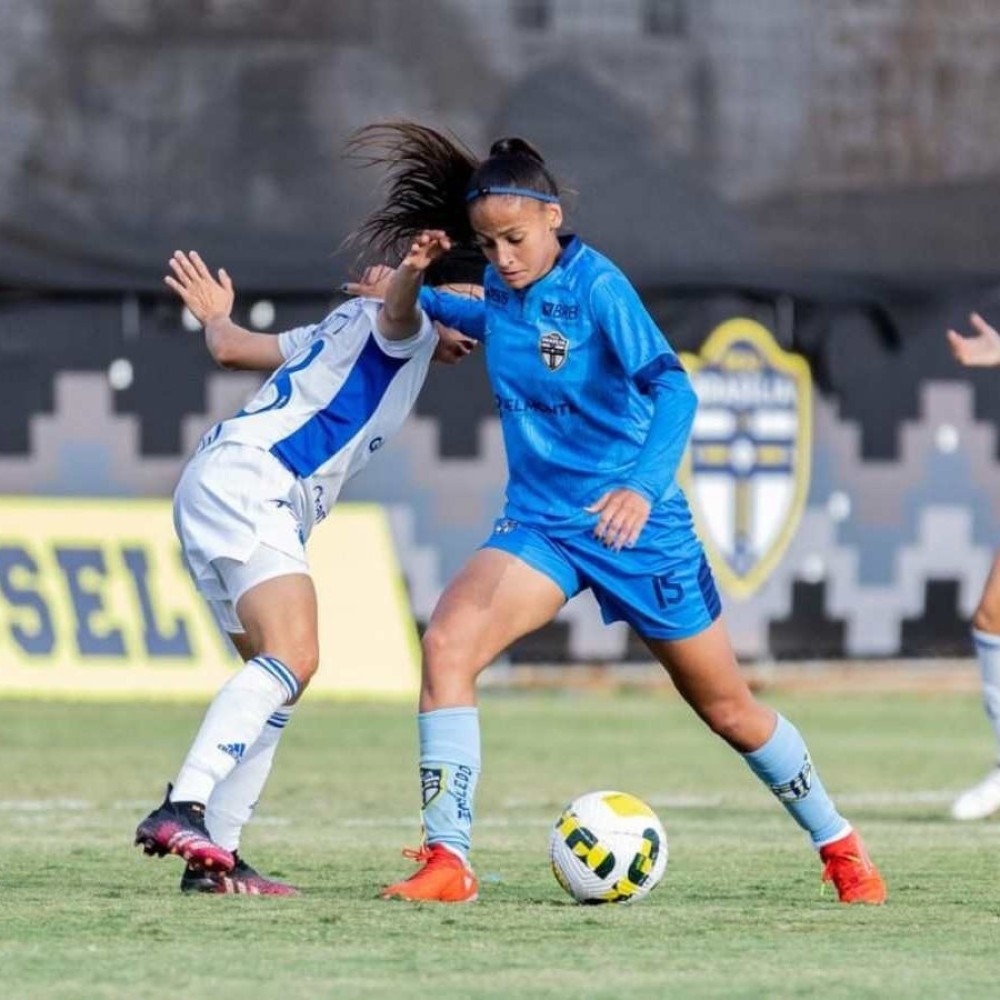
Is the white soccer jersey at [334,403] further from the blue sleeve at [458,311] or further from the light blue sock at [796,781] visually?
the light blue sock at [796,781]

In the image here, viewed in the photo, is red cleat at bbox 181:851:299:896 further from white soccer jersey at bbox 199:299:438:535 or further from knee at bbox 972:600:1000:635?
knee at bbox 972:600:1000:635

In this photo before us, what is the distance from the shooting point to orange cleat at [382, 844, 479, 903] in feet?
21.6

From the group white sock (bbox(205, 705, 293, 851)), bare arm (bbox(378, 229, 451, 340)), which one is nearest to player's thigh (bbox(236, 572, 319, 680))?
white sock (bbox(205, 705, 293, 851))

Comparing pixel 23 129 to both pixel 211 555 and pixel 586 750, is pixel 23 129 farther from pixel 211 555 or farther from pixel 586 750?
pixel 211 555

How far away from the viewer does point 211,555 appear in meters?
6.82

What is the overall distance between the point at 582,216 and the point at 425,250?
8862mm

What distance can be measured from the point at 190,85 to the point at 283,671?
932cm

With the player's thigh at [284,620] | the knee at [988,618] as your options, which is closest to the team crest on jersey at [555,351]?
the player's thigh at [284,620]

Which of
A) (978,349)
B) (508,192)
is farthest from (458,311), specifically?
(978,349)

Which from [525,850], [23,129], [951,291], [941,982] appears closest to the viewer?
[941,982]

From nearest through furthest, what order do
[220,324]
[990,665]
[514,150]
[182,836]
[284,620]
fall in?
[182,836] → [284,620] → [514,150] → [220,324] → [990,665]

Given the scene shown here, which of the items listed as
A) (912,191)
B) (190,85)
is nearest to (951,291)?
(912,191)

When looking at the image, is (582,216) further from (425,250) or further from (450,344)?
(425,250)

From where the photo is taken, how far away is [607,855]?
6.74 meters
